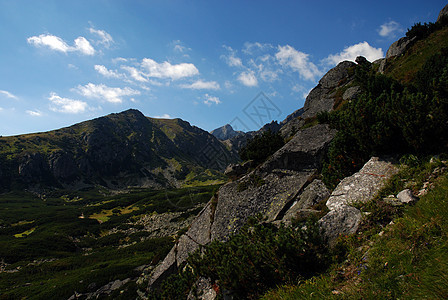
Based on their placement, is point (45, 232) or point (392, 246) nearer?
point (392, 246)

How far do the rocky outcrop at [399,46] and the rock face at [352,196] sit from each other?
31100mm

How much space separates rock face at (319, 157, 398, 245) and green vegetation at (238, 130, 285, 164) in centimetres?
1116

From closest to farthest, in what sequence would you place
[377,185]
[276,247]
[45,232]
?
1. [276,247]
2. [377,185]
3. [45,232]

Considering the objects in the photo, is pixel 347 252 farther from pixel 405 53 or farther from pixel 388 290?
pixel 405 53

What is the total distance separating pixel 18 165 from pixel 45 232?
514 feet

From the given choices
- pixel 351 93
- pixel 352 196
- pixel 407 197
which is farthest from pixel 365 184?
pixel 351 93

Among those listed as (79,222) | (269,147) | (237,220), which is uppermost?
(79,222)

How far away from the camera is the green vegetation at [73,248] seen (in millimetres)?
42500

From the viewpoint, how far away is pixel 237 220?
1583 cm

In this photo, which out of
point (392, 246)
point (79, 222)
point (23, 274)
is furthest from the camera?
point (79, 222)

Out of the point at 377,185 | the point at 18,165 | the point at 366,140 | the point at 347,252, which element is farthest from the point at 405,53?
the point at 18,165

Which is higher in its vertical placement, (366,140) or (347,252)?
(366,140)

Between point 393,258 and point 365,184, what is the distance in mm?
4888

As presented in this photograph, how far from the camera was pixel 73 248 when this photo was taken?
74.1 m
